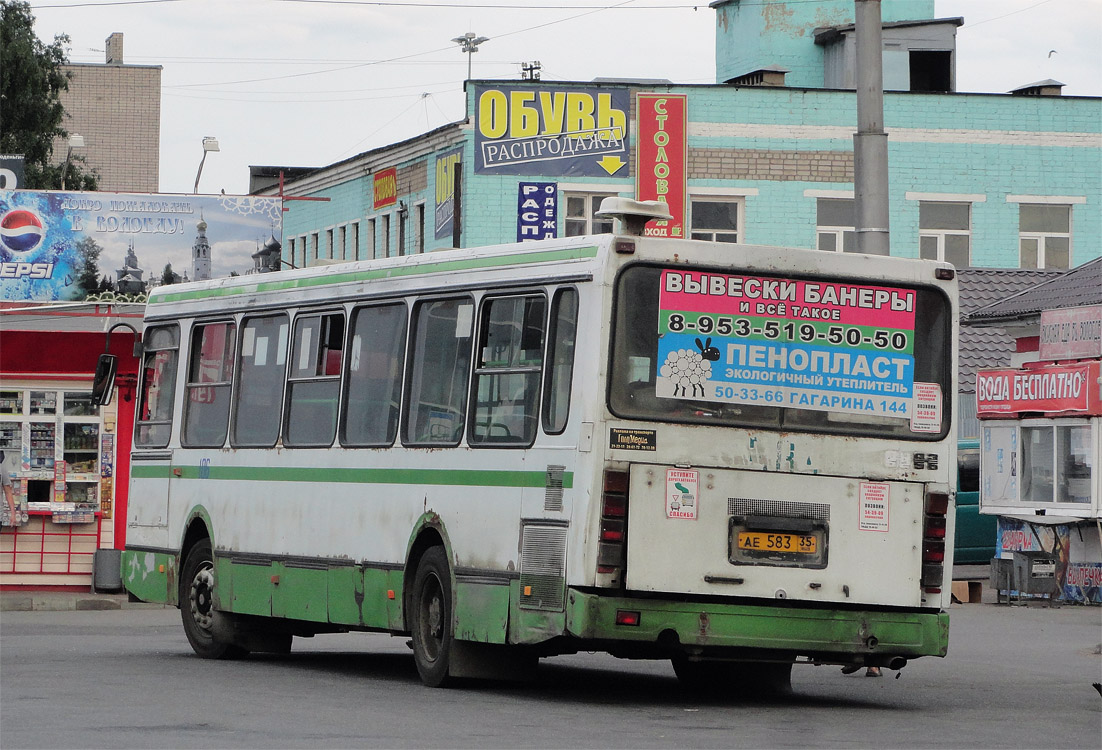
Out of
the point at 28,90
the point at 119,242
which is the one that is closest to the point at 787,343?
the point at 119,242

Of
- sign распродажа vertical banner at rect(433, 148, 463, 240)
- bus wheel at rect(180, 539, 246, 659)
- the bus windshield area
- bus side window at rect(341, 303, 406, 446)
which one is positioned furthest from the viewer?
sign распродажа vertical banner at rect(433, 148, 463, 240)

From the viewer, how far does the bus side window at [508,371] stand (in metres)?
12.6

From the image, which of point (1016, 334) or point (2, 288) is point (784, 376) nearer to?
point (1016, 334)

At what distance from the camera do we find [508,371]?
12.8 m

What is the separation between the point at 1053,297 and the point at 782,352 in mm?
17299

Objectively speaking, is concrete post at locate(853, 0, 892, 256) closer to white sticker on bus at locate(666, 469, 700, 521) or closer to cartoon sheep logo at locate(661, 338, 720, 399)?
cartoon sheep logo at locate(661, 338, 720, 399)

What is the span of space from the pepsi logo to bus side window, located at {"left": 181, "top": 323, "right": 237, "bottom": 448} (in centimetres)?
1633

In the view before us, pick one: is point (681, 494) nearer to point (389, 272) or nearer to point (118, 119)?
point (389, 272)

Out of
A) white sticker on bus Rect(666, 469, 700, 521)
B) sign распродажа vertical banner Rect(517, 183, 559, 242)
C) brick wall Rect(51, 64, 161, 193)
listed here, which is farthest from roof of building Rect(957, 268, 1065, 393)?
brick wall Rect(51, 64, 161, 193)

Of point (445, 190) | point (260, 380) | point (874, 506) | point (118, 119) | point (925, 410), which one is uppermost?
point (118, 119)

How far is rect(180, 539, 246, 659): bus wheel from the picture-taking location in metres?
16.4

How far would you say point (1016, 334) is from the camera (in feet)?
99.5

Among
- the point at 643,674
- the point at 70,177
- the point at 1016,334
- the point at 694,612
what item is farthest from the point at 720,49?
the point at 694,612

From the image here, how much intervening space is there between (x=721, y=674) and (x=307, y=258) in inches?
1597
